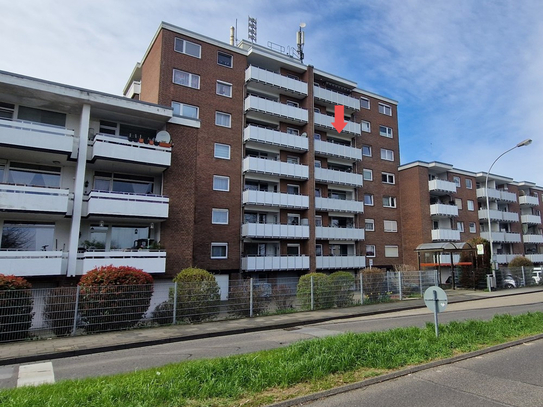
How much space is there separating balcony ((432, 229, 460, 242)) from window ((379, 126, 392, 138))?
10492 mm

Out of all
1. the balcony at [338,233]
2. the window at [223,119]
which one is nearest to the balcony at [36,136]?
the window at [223,119]

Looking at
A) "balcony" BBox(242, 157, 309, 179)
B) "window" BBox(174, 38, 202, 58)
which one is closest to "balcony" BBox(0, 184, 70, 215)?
"balcony" BBox(242, 157, 309, 179)

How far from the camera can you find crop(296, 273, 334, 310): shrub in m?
17.0

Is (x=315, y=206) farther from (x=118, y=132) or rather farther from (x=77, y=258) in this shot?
(x=77, y=258)

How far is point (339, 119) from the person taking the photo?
3338cm

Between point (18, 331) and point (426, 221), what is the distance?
33553 millimetres

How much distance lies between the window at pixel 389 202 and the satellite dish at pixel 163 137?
23725mm

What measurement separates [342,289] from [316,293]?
1546mm

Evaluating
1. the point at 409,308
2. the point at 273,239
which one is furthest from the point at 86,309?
the point at 273,239

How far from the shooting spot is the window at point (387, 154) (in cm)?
3744

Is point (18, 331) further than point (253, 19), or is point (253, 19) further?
point (253, 19)

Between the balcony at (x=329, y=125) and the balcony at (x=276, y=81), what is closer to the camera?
the balcony at (x=276, y=81)

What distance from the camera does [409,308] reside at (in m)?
17.9

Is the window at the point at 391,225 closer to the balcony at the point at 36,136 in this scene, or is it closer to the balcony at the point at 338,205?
the balcony at the point at 338,205
